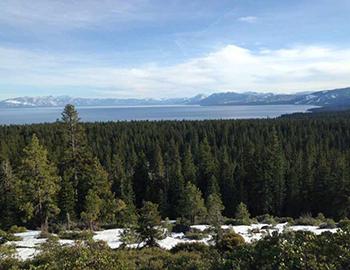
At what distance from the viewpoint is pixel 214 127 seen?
388ft

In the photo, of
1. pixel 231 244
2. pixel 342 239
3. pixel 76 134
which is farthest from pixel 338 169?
pixel 342 239

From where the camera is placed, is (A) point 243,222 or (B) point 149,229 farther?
(A) point 243,222

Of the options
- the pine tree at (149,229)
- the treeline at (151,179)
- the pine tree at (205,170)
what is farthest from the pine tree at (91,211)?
the pine tree at (205,170)

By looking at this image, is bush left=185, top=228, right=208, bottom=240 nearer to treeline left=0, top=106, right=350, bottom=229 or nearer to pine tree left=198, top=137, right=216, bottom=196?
treeline left=0, top=106, right=350, bottom=229

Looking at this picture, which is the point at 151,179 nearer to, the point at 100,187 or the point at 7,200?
the point at 7,200

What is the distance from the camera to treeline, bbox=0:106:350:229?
37.0 meters

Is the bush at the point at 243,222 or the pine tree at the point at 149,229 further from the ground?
the pine tree at the point at 149,229

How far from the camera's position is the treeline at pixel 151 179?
3700 cm

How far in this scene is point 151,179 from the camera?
2633 inches

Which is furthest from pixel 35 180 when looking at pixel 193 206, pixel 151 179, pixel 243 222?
pixel 151 179

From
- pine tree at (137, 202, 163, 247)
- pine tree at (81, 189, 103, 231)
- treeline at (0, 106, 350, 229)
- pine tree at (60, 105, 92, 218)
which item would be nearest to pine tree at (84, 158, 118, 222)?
treeline at (0, 106, 350, 229)

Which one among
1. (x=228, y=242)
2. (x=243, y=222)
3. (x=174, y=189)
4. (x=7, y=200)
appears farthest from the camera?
(x=174, y=189)

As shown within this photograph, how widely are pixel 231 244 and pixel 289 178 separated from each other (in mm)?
43107

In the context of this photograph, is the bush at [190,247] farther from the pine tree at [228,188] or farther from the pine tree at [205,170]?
the pine tree at [205,170]
